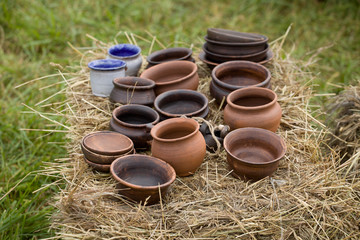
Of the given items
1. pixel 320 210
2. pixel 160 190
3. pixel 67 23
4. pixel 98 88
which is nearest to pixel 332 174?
pixel 320 210

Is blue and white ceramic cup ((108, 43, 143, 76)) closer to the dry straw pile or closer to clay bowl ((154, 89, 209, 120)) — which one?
clay bowl ((154, 89, 209, 120))

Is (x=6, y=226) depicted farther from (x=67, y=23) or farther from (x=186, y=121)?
(x=67, y=23)

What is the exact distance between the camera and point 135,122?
3322 millimetres

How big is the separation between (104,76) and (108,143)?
922 millimetres

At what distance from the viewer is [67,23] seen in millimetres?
6336

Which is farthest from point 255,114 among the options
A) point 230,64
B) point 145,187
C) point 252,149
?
point 145,187

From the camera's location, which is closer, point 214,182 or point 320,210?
point 320,210

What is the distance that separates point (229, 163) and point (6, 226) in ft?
6.18

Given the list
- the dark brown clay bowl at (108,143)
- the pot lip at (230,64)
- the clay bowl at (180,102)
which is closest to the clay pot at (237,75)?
the pot lip at (230,64)

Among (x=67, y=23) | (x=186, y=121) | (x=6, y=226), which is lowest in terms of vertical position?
(x=6, y=226)

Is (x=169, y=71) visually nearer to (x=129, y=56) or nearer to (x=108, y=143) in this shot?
(x=129, y=56)

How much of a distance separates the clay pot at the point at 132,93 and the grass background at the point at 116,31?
1309mm

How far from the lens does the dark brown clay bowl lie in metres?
2.77

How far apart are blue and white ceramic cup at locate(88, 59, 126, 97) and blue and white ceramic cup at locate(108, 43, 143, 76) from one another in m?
0.12
